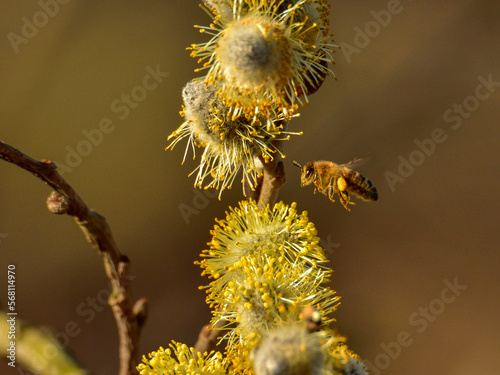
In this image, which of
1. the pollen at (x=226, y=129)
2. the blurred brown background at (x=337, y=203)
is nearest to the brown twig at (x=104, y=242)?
the pollen at (x=226, y=129)

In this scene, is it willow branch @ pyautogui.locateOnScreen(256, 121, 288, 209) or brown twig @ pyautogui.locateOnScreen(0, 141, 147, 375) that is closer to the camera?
brown twig @ pyautogui.locateOnScreen(0, 141, 147, 375)

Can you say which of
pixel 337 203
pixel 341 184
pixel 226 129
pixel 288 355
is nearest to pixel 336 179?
pixel 341 184

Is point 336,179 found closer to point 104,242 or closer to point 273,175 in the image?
point 273,175

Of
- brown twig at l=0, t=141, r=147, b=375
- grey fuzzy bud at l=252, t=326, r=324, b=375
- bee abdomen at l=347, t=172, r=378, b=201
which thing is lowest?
brown twig at l=0, t=141, r=147, b=375

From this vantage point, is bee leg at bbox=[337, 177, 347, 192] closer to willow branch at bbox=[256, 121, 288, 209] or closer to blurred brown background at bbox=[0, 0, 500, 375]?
willow branch at bbox=[256, 121, 288, 209]

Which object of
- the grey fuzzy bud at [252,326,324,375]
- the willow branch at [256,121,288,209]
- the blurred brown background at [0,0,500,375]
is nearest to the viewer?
the grey fuzzy bud at [252,326,324,375]

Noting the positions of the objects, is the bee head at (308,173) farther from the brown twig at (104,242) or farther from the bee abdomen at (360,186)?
the brown twig at (104,242)

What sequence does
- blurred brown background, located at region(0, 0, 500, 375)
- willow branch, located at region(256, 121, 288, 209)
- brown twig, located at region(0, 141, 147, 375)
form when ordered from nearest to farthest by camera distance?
1. brown twig, located at region(0, 141, 147, 375)
2. willow branch, located at region(256, 121, 288, 209)
3. blurred brown background, located at region(0, 0, 500, 375)

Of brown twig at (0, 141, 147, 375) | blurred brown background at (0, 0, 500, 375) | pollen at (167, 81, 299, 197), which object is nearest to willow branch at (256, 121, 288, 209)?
pollen at (167, 81, 299, 197)
